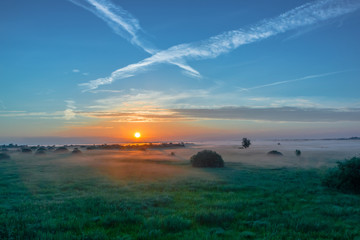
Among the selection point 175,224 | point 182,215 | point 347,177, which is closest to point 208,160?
point 347,177

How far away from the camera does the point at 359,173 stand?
1681cm

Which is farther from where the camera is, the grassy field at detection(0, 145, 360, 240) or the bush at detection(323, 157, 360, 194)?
the bush at detection(323, 157, 360, 194)

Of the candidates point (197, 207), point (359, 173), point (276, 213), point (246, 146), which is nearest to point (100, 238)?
point (197, 207)

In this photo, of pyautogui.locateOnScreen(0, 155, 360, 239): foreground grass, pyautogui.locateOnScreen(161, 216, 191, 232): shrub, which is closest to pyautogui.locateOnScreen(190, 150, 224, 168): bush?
pyautogui.locateOnScreen(0, 155, 360, 239): foreground grass

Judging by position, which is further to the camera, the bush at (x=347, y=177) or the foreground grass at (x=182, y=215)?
the bush at (x=347, y=177)

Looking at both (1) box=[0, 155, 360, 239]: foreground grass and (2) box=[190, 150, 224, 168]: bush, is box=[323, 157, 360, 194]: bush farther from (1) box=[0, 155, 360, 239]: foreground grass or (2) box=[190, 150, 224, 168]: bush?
(2) box=[190, 150, 224, 168]: bush

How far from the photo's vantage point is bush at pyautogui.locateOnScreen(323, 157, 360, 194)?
1700 cm

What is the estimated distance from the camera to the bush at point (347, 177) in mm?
17000

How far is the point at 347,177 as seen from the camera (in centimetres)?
1739

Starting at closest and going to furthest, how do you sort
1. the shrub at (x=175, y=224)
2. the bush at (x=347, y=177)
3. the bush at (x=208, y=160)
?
the shrub at (x=175, y=224) → the bush at (x=347, y=177) → the bush at (x=208, y=160)

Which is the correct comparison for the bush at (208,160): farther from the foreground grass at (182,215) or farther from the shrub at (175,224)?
the shrub at (175,224)

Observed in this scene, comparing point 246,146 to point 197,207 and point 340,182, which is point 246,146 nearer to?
point 340,182

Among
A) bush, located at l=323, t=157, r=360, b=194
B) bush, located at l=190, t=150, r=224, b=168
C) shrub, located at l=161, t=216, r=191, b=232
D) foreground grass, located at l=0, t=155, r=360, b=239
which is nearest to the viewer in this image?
foreground grass, located at l=0, t=155, r=360, b=239

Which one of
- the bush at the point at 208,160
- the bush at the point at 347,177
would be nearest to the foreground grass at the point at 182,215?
the bush at the point at 347,177
